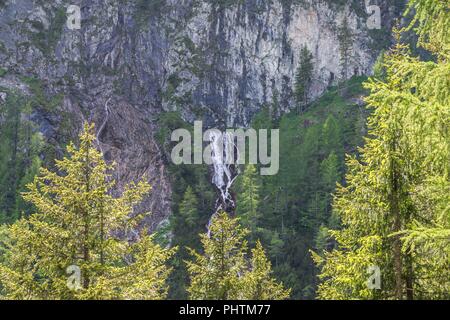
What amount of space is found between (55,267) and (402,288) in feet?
23.2

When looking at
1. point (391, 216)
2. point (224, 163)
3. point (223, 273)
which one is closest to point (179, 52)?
point (224, 163)

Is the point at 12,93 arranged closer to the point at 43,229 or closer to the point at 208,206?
the point at 208,206

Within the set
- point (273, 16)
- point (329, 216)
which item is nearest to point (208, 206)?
point (329, 216)

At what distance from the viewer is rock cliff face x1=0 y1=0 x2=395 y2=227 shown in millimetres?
87812

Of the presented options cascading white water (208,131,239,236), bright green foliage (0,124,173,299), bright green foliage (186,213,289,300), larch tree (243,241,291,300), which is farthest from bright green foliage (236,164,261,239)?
bright green foliage (0,124,173,299)

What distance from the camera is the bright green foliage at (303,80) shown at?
89125 mm

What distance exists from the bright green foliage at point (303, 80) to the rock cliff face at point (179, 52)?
1881 mm

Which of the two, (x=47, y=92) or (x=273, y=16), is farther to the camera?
(x=273, y=16)

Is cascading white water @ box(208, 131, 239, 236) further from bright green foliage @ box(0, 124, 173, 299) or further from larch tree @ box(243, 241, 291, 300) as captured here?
bright green foliage @ box(0, 124, 173, 299)

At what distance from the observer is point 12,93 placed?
7944 centimetres

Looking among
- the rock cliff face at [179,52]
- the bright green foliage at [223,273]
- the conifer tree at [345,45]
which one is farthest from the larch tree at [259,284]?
the conifer tree at [345,45]

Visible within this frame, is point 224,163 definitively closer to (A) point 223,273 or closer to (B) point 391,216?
(A) point 223,273

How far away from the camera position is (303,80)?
8962 cm

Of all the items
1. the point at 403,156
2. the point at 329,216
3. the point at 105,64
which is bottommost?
the point at 329,216
